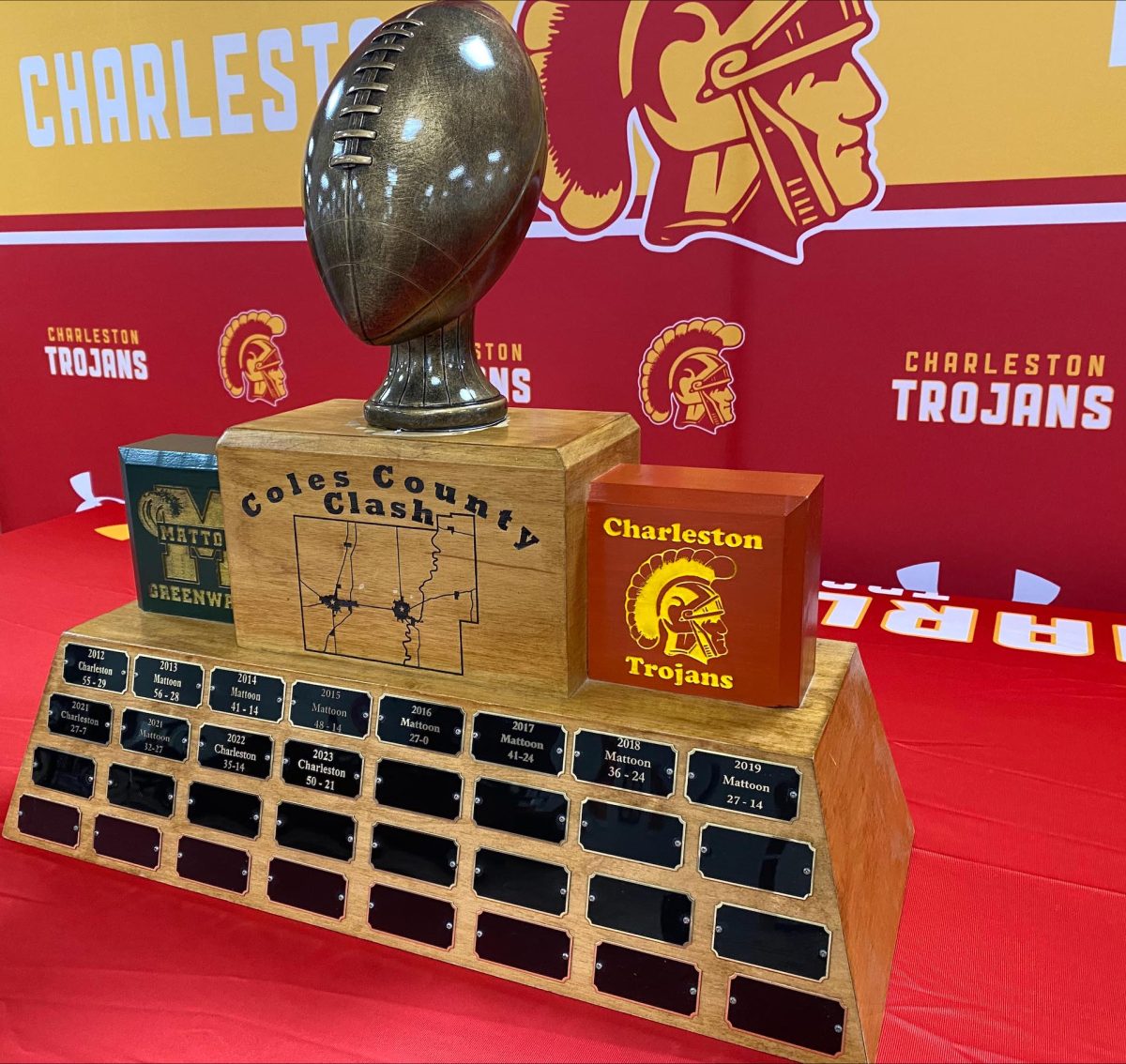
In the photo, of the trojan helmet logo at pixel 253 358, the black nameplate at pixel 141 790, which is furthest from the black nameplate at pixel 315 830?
the trojan helmet logo at pixel 253 358

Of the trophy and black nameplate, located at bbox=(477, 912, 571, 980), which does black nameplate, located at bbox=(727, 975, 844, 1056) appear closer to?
the trophy

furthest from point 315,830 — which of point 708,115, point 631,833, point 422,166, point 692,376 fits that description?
point 708,115

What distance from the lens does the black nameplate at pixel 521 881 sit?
831 millimetres

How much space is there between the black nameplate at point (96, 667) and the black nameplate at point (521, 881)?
1.41 ft

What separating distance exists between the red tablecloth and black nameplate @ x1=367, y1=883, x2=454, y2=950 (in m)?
0.02

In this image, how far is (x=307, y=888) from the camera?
92cm

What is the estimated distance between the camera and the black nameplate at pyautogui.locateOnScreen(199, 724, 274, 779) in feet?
3.11

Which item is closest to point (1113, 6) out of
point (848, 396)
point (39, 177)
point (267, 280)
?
point (848, 396)

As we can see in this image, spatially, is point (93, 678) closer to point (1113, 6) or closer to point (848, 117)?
point (848, 117)

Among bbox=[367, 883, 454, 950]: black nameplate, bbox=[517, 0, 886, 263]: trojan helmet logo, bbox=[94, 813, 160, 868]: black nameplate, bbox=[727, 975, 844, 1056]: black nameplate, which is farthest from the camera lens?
bbox=[517, 0, 886, 263]: trojan helmet logo

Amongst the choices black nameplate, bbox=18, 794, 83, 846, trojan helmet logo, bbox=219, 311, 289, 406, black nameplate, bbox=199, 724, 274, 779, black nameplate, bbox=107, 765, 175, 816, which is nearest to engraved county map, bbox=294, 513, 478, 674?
black nameplate, bbox=199, 724, 274, 779

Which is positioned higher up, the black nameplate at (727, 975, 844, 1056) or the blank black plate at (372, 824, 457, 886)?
the blank black plate at (372, 824, 457, 886)

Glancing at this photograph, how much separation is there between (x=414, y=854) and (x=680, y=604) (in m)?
0.33

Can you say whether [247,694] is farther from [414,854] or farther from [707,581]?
[707,581]
